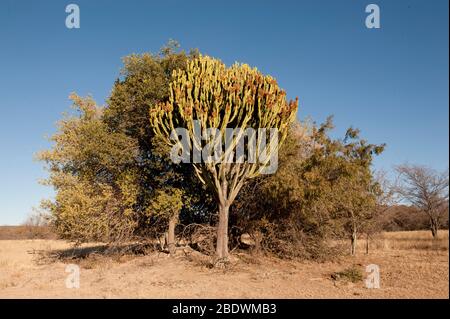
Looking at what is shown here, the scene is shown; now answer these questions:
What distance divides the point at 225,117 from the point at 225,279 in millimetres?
4726

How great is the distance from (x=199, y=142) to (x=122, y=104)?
4612 millimetres

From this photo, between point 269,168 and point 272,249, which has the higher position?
point 269,168

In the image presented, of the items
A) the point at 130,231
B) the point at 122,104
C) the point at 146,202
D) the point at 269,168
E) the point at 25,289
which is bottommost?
the point at 25,289

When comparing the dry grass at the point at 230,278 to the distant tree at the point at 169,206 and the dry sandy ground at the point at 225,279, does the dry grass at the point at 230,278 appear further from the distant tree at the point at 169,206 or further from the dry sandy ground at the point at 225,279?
the distant tree at the point at 169,206

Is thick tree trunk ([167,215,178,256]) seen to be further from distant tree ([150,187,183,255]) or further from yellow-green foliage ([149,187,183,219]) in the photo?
yellow-green foliage ([149,187,183,219])

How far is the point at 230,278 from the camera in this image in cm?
1055

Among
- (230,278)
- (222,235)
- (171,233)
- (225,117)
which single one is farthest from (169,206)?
(225,117)

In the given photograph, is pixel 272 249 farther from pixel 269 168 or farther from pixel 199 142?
pixel 199 142

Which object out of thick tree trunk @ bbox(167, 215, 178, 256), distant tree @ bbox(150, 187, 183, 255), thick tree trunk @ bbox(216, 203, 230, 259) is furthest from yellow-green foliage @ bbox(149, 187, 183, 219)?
thick tree trunk @ bbox(216, 203, 230, 259)

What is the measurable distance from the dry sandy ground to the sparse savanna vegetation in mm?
78

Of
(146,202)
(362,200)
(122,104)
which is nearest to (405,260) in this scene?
(362,200)

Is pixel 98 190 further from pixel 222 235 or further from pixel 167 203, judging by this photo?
pixel 222 235

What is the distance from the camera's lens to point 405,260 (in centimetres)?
1319

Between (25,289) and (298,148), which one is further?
(298,148)
